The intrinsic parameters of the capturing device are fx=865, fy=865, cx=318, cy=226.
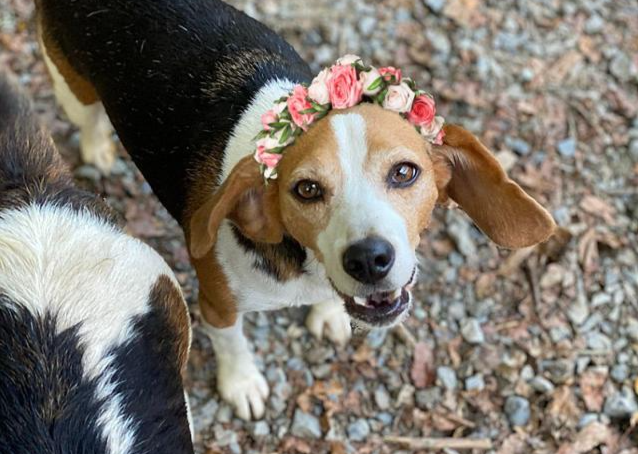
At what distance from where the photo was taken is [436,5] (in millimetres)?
6289

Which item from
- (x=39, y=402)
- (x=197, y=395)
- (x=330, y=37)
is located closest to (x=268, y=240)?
(x=39, y=402)

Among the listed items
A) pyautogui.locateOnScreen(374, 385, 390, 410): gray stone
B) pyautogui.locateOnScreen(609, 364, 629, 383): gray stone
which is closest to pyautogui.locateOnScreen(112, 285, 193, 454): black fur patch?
pyautogui.locateOnScreen(374, 385, 390, 410): gray stone

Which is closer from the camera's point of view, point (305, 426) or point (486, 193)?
point (486, 193)

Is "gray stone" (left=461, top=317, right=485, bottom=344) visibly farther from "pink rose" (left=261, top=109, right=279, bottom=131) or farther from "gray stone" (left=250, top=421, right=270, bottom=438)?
"pink rose" (left=261, top=109, right=279, bottom=131)

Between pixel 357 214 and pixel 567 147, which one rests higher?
pixel 357 214

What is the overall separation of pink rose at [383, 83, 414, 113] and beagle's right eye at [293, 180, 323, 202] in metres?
0.44

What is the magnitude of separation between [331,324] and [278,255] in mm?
1245

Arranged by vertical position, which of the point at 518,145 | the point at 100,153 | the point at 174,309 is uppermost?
the point at 174,309

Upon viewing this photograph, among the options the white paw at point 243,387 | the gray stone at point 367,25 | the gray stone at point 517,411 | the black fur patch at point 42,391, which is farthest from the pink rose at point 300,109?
the gray stone at point 367,25

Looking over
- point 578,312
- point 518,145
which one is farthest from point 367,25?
point 578,312

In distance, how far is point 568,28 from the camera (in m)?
6.29

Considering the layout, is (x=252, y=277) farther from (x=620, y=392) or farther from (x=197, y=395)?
(x=620, y=392)

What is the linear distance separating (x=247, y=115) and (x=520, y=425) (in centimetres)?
230

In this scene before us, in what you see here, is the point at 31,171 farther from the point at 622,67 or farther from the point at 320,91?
the point at 622,67
